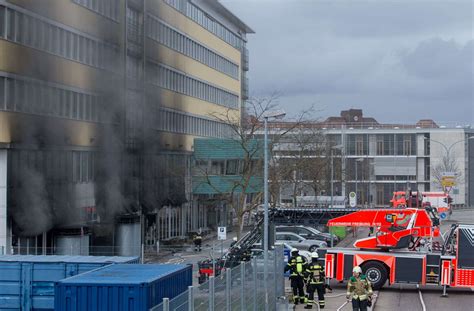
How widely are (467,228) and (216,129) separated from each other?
3984 centimetres

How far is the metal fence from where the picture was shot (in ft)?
39.3

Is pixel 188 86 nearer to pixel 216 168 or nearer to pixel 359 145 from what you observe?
pixel 216 168

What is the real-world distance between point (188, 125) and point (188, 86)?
2.61m

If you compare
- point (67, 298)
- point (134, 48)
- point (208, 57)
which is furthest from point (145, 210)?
point (67, 298)

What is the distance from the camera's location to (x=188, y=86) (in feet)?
175

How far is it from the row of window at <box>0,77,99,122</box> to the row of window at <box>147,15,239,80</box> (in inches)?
342

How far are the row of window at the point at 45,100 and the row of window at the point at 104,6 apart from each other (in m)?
4.14

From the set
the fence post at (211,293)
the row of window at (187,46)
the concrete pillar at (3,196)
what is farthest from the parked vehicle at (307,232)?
the fence post at (211,293)

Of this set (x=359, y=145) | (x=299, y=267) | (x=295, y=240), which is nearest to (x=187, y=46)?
(x=295, y=240)

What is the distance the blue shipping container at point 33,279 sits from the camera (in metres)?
17.0

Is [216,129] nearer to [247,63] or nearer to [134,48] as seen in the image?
[247,63]

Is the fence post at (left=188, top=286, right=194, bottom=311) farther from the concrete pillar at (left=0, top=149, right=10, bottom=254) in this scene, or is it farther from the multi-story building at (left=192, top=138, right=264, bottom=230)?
the multi-story building at (left=192, top=138, right=264, bottom=230)

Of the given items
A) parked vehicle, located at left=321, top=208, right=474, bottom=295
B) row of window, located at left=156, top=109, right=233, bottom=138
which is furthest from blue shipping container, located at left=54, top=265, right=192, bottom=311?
row of window, located at left=156, top=109, right=233, bottom=138

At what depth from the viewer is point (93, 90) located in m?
35.8
